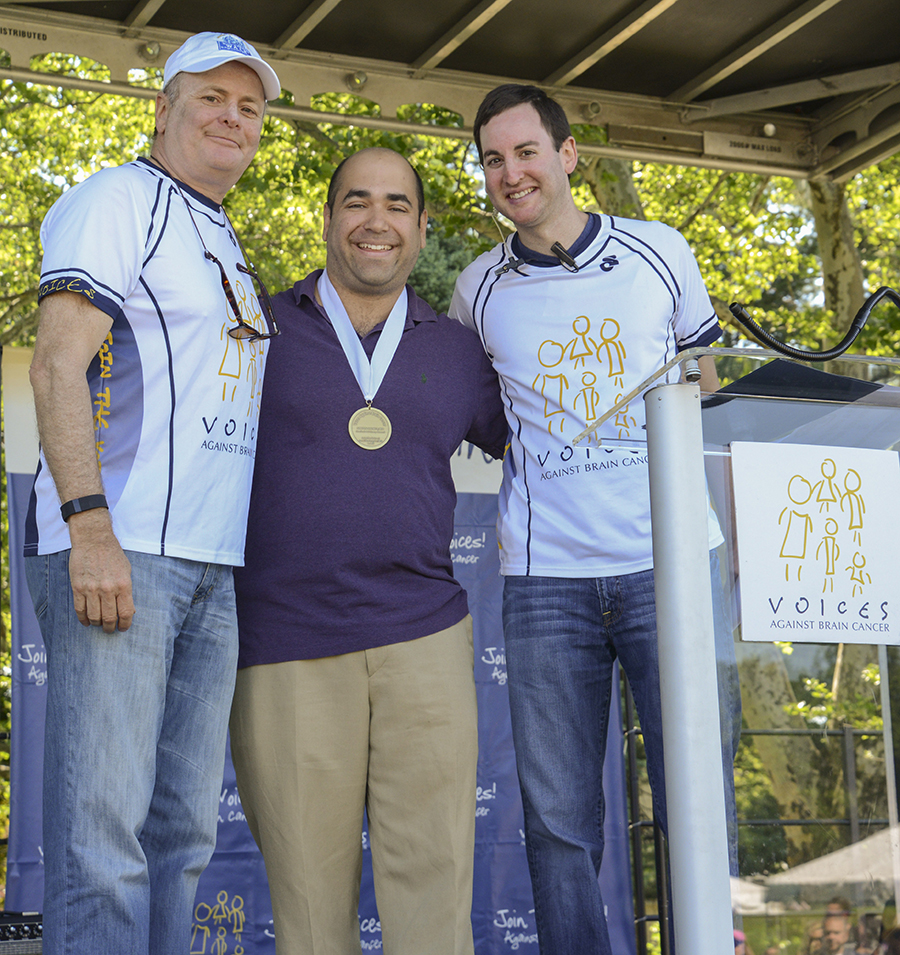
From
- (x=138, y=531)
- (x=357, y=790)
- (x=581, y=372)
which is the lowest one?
(x=357, y=790)

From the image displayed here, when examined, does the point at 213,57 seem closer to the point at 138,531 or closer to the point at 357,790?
the point at 138,531

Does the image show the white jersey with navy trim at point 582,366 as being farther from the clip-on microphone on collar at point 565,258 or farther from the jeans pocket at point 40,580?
the jeans pocket at point 40,580

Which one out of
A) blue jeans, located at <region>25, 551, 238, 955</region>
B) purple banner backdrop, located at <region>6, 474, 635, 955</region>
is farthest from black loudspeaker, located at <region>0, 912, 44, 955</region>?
blue jeans, located at <region>25, 551, 238, 955</region>

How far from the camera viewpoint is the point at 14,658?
450 centimetres

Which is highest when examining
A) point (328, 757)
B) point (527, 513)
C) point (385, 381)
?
point (385, 381)

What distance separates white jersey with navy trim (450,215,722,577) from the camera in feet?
8.01

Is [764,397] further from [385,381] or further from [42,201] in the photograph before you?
[42,201]

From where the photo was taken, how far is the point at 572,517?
2.45 meters

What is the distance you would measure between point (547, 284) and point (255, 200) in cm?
912

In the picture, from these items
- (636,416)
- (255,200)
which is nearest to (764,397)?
(636,416)

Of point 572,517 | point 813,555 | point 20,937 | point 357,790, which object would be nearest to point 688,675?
point 813,555

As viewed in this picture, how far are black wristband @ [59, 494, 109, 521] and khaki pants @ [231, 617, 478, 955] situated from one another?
0.63 metres

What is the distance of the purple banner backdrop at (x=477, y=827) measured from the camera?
442 centimetres

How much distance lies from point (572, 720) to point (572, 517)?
0.44 metres
